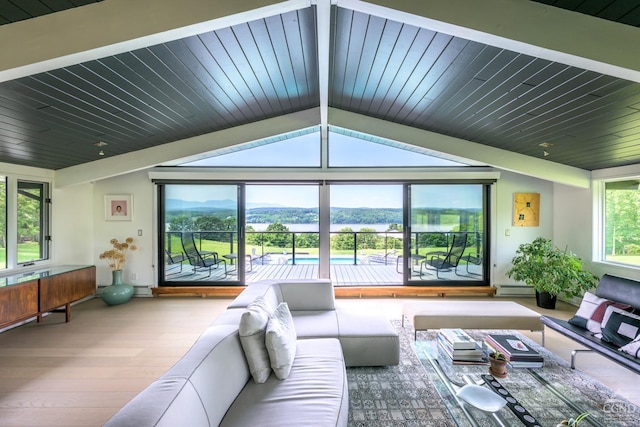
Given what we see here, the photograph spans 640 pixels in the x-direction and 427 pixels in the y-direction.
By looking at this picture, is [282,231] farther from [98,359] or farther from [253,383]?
[253,383]

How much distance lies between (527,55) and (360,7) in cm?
110

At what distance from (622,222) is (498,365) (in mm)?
3558

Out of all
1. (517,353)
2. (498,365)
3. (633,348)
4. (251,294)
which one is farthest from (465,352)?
(251,294)

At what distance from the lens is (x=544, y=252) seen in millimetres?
4223

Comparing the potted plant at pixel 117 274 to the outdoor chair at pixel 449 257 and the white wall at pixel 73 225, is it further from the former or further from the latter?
the outdoor chair at pixel 449 257

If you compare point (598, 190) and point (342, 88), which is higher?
point (342, 88)

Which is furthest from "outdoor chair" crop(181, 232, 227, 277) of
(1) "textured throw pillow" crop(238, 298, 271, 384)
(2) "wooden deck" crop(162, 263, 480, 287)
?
(1) "textured throw pillow" crop(238, 298, 271, 384)

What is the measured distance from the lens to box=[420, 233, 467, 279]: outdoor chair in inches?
197

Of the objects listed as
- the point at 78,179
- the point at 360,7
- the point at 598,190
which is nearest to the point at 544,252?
the point at 598,190

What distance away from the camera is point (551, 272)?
13.2ft

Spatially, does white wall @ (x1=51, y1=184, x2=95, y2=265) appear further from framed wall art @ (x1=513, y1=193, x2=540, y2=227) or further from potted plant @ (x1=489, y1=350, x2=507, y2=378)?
framed wall art @ (x1=513, y1=193, x2=540, y2=227)

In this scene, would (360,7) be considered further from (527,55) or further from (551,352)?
(551,352)

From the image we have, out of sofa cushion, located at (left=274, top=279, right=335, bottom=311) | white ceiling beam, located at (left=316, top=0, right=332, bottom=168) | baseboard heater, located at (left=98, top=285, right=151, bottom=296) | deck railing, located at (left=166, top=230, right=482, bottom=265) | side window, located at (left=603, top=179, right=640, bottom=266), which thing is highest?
white ceiling beam, located at (left=316, top=0, right=332, bottom=168)

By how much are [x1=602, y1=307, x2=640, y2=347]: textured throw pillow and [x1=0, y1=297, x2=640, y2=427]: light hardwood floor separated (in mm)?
369
